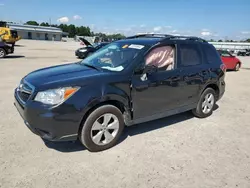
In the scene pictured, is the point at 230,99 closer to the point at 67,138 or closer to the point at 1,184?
the point at 67,138

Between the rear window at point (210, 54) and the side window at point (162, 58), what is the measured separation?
1115 mm

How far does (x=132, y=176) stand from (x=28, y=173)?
1.39m

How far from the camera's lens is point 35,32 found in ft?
248

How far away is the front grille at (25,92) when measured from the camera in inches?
133

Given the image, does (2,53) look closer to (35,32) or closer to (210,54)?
(210,54)

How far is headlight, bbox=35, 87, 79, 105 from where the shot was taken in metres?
3.19

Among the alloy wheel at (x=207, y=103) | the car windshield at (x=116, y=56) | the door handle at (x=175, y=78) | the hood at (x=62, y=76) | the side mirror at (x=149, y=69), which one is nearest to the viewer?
the hood at (x=62, y=76)

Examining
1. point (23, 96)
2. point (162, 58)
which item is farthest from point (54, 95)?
point (162, 58)

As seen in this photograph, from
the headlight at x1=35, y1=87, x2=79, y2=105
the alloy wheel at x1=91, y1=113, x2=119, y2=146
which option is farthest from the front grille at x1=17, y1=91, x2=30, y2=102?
the alloy wheel at x1=91, y1=113, x2=119, y2=146

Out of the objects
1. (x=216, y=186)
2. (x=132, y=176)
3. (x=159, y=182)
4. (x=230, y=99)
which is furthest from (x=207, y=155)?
(x=230, y=99)

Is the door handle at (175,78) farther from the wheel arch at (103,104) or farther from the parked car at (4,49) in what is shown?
the parked car at (4,49)

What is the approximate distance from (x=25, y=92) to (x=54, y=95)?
605 mm

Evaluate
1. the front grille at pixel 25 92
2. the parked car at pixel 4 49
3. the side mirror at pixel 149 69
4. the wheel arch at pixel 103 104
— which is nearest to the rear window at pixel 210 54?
the side mirror at pixel 149 69

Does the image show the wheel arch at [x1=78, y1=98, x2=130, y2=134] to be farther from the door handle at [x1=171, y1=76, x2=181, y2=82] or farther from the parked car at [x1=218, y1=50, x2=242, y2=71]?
the parked car at [x1=218, y1=50, x2=242, y2=71]
